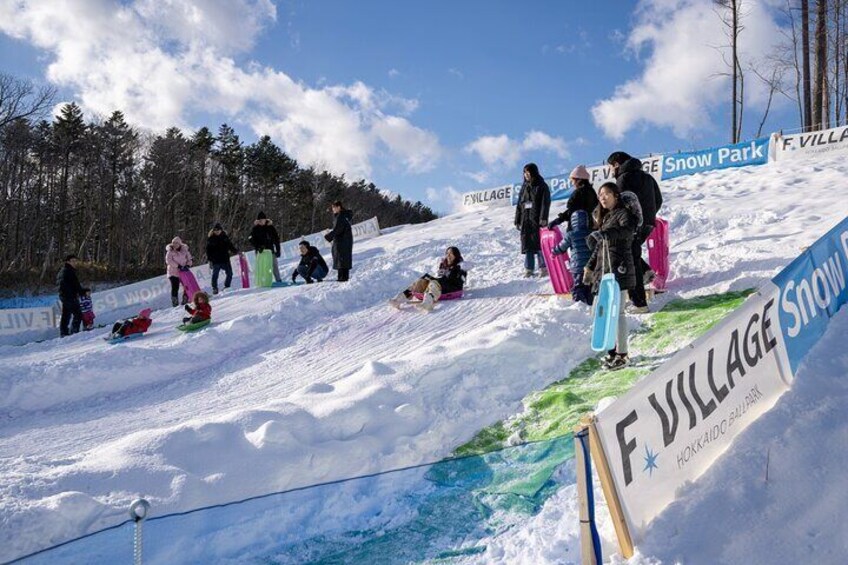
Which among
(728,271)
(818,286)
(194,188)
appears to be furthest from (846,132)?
(194,188)

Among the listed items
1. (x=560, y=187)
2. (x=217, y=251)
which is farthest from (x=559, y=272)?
(x=560, y=187)

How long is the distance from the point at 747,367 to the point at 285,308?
8.26m

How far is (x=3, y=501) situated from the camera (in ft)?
12.6

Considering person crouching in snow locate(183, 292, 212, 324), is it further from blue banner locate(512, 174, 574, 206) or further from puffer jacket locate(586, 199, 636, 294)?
blue banner locate(512, 174, 574, 206)

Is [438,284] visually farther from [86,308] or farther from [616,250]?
[86,308]

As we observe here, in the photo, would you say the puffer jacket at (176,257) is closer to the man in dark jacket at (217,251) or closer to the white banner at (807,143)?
the man in dark jacket at (217,251)

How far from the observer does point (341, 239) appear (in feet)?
42.0

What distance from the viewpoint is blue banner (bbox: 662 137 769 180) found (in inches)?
804

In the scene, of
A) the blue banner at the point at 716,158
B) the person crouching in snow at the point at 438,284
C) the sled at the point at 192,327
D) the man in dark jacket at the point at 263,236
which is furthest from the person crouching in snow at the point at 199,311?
the blue banner at the point at 716,158

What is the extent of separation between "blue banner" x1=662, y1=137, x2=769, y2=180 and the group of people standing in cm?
1339

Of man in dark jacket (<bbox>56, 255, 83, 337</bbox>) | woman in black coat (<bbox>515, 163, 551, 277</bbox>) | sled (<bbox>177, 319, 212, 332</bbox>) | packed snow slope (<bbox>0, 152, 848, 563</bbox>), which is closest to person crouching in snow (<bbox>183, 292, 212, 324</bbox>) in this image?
sled (<bbox>177, 319, 212, 332</bbox>)

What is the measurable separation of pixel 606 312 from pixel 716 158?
18.4 m

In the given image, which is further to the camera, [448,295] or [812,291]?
[448,295]

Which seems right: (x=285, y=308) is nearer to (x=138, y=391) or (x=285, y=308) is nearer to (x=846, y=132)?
(x=138, y=391)
